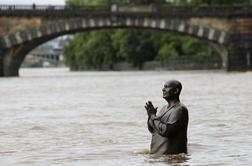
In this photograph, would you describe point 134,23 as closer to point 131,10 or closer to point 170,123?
point 131,10

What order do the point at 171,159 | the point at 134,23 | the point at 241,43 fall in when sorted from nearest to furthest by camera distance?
the point at 171,159 < the point at 241,43 < the point at 134,23

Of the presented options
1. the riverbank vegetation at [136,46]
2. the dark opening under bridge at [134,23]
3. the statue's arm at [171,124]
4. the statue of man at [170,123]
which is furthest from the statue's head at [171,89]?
the riverbank vegetation at [136,46]

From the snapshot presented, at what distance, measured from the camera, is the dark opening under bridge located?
195ft

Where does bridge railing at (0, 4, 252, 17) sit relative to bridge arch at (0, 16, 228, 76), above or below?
above

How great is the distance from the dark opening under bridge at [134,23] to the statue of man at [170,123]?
158 feet

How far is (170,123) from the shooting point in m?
11.0

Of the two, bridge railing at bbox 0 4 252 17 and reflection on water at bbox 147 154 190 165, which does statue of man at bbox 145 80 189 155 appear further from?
bridge railing at bbox 0 4 252 17

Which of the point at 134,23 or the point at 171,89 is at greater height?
the point at 171,89

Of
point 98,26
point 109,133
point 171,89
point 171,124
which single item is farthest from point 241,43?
point 171,124

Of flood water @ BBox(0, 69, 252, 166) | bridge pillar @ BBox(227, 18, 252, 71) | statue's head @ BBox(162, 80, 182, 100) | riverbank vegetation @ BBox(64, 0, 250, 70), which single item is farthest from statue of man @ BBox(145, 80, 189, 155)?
riverbank vegetation @ BBox(64, 0, 250, 70)

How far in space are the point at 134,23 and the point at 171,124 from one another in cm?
4896

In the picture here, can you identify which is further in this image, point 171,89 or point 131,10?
point 131,10

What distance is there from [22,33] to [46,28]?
1593 mm

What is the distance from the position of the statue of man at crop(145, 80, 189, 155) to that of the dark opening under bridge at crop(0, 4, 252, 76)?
4813cm
